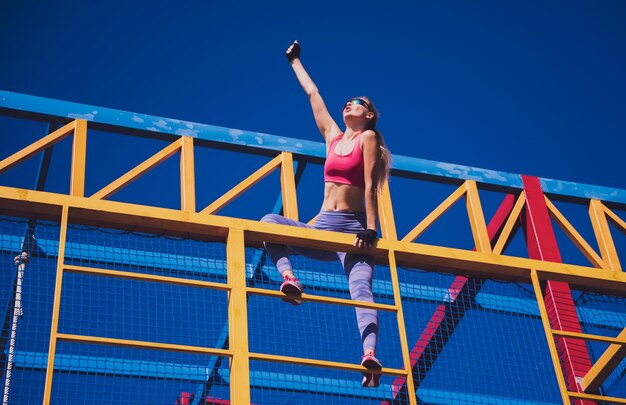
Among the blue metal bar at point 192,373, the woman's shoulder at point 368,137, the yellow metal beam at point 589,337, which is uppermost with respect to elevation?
the woman's shoulder at point 368,137

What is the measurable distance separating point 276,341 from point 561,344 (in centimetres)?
275

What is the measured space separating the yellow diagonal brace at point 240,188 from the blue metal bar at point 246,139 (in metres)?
0.21

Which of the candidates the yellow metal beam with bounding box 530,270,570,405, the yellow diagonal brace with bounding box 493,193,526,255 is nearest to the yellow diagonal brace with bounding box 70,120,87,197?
the yellow metal beam with bounding box 530,270,570,405

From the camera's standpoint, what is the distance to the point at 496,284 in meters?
8.22

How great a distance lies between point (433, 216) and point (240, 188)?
1.81 m

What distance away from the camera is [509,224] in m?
9.43

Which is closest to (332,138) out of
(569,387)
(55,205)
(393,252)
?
(393,252)

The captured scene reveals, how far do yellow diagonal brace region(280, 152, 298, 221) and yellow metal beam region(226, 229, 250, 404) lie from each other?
1.54m

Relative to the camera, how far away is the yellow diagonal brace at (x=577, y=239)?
30.6 feet

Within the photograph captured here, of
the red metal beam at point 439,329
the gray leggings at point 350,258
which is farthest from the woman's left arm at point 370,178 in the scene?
the red metal beam at point 439,329

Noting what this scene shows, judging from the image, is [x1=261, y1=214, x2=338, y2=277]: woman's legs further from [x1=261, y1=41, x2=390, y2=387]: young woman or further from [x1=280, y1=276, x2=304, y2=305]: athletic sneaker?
[x1=280, y1=276, x2=304, y2=305]: athletic sneaker

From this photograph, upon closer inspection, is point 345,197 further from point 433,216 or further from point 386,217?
point 433,216

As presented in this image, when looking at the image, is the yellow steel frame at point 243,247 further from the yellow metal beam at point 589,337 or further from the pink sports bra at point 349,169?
the pink sports bra at point 349,169

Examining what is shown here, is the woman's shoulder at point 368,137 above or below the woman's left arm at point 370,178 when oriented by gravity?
above
